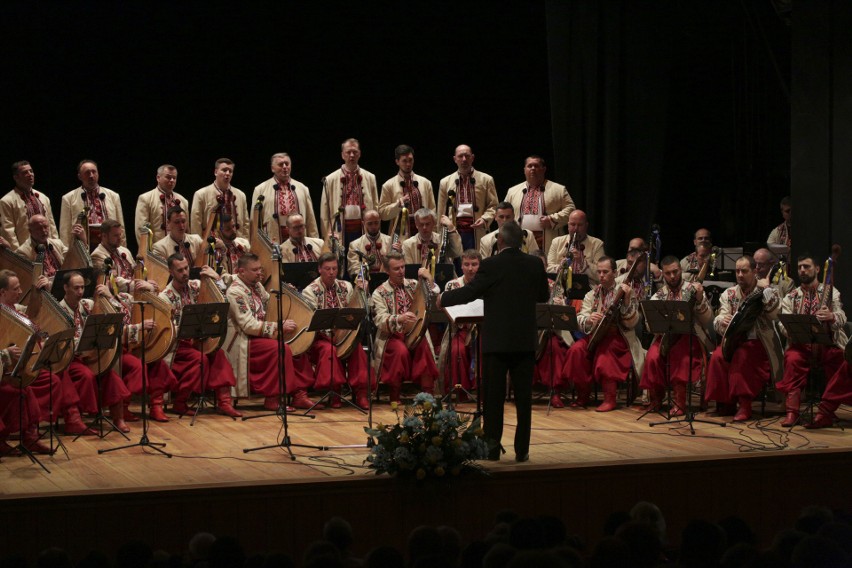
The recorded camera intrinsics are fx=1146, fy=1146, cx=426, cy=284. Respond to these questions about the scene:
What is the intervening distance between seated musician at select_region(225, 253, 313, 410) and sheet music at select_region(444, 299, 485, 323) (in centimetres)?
218

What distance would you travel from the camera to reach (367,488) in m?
6.58

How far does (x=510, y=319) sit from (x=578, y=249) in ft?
12.8

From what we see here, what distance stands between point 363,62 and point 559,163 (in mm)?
2578

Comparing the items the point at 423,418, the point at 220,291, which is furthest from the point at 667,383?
the point at 220,291

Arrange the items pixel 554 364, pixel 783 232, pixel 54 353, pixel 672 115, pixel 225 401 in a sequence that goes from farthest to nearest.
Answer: pixel 672 115 → pixel 783 232 → pixel 554 364 → pixel 225 401 → pixel 54 353

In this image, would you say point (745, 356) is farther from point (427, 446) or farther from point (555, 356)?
point (427, 446)

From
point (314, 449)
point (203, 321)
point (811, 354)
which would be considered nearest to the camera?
point (314, 449)

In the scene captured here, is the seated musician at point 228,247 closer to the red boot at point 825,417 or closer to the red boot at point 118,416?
the red boot at point 118,416

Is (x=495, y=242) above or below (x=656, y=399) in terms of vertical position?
above

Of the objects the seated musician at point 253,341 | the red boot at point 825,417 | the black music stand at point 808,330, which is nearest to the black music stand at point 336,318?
the seated musician at point 253,341

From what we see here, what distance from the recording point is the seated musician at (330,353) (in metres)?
9.71

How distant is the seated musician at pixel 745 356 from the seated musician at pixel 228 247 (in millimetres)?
4298

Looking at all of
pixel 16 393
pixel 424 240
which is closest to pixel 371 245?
pixel 424 240

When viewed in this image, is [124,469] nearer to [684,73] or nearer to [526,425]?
[526,425]
